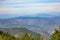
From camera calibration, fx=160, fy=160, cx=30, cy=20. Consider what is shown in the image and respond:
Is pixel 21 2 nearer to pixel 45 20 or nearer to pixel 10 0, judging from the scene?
pixel 10 0

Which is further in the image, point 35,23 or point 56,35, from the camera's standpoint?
point 35,23

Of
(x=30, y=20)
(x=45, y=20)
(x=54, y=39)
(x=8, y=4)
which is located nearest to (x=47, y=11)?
(x=45, y=20)

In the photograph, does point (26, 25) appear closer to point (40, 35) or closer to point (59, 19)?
point (40, 35)

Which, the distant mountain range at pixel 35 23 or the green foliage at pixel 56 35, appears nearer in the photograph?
the green foliage at pixel 56 35

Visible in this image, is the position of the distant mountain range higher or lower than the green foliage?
higher

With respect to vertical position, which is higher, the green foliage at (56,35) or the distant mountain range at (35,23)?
the distant mountain range at (35,23)

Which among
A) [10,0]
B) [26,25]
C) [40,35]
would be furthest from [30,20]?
[10,0]

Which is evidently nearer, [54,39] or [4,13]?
[54,39]

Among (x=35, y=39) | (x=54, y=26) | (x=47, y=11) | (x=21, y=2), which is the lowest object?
(x=35, y=39)

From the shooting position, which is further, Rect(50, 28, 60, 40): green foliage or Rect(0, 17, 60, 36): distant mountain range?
Rect(0, 17, 60, 36): distant mountain range

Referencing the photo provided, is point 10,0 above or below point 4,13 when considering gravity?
above
